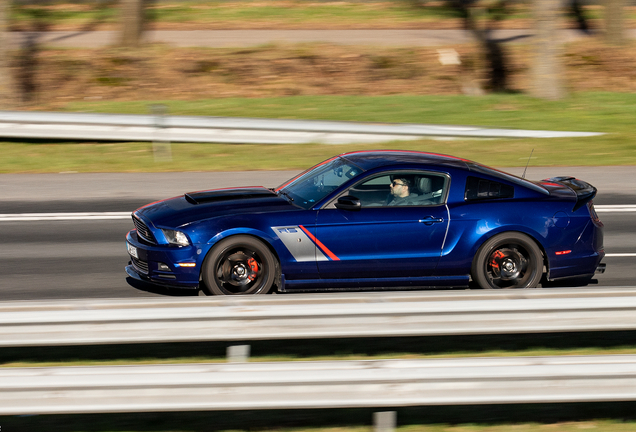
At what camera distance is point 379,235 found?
723cm

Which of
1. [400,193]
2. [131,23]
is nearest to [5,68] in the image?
[131,23]

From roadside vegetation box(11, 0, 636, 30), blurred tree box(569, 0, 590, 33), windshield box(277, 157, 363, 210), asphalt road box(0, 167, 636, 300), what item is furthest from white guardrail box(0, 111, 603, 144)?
blurred tree box(569, 0, 590, 33)

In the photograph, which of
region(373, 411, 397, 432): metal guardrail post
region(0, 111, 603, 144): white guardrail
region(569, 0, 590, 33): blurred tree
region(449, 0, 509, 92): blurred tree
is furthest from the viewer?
region(569, 0, 590, 33): blurred tree

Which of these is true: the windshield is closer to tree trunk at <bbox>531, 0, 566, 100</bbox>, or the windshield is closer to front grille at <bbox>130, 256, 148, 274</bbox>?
front grille at <bbox>130, 256, 148, 274</bbox>

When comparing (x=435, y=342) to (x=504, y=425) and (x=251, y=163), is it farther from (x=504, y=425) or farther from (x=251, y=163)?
(x=251, y=163)

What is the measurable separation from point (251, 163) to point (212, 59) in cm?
1146

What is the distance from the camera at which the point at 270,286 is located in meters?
7.20

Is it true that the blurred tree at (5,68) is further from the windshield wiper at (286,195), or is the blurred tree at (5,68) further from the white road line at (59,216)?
the windshield wiper at (286,195)

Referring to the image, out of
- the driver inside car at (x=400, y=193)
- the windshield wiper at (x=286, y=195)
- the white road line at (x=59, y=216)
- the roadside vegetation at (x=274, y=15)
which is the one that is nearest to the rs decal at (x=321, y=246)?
the windshield wiper at (x=286, y=195)

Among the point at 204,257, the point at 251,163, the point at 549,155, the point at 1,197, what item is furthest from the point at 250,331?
the point at 549,155

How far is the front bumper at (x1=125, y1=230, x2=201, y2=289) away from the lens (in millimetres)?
7082

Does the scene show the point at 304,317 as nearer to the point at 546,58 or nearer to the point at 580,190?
the point at 580,190

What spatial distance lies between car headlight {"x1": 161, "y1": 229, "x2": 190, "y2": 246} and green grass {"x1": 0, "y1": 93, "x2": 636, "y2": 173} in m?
7.23

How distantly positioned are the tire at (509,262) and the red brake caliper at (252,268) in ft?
7.26
